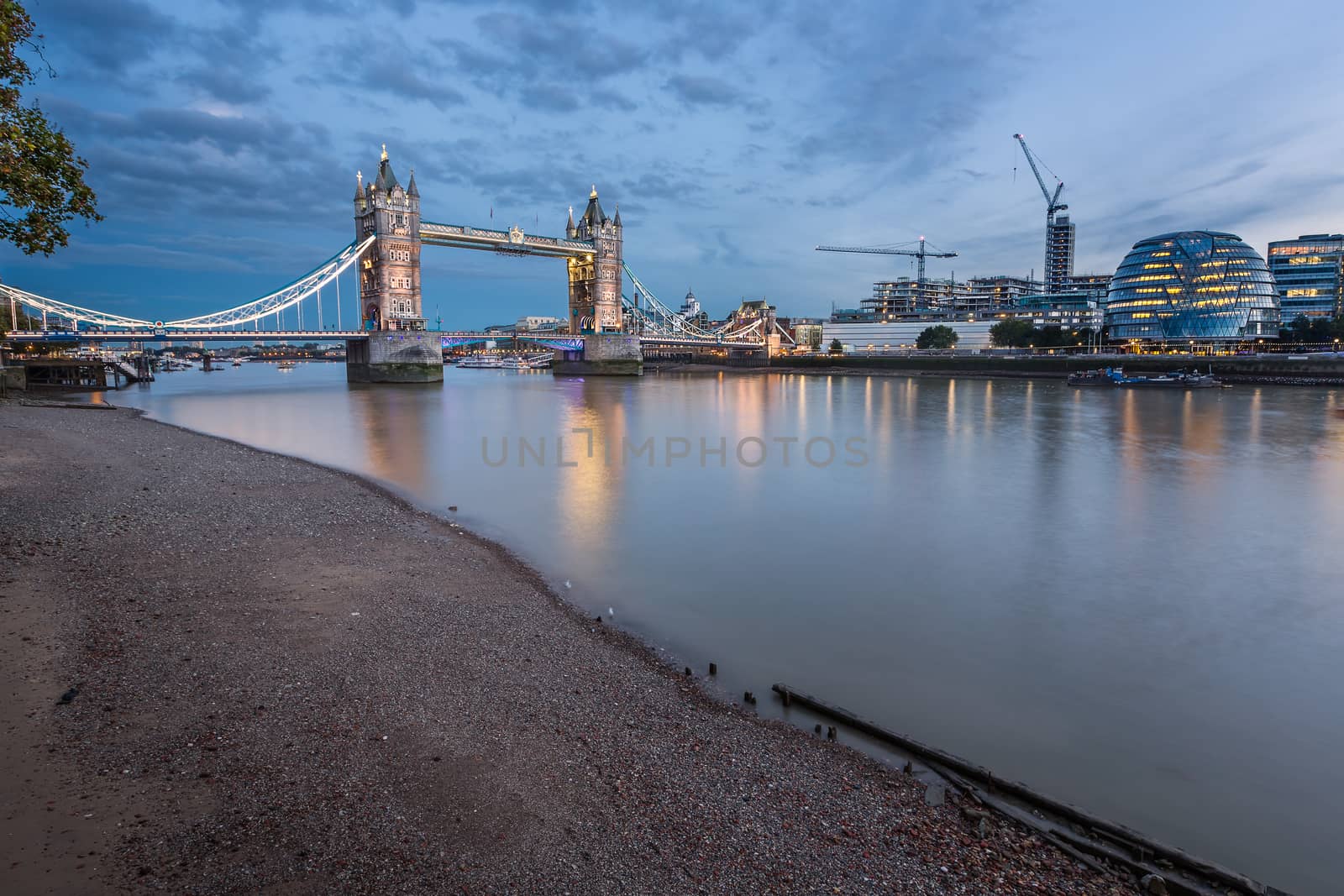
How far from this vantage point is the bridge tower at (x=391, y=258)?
58.1 meters

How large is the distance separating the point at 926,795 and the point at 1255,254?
108 meters

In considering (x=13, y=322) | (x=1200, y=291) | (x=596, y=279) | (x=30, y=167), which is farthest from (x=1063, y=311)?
(x=30, y=167)

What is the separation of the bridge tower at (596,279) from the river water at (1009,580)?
5129cm

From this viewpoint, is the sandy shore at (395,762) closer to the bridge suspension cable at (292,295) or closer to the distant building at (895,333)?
the bridge suspension cable at (292,295)

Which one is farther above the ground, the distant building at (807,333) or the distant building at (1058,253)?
the distant building at (1058,253)

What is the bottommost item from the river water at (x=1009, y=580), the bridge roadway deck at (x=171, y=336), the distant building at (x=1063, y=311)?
the river water at (x=1009, y=580)

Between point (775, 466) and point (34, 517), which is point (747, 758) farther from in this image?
point (775, 466)

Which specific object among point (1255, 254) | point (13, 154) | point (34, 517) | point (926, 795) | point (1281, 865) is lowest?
point (1281, 865)

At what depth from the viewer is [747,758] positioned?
4.93m

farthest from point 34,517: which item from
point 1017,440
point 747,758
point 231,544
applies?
point 1017,440

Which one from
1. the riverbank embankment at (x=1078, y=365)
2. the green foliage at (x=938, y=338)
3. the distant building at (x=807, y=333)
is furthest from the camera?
the distant building at (x=807, y=333)

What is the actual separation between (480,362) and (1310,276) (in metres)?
125

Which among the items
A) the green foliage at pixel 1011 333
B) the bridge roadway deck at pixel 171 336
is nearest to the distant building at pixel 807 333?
the green foliage at pixel 1011 333

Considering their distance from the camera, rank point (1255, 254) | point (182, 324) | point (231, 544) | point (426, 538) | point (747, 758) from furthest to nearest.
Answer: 1. point (1255, 254)
2. point (182, 324)
3. point (426, 538)
4. point (231, 544)
5. point (747, 758)
